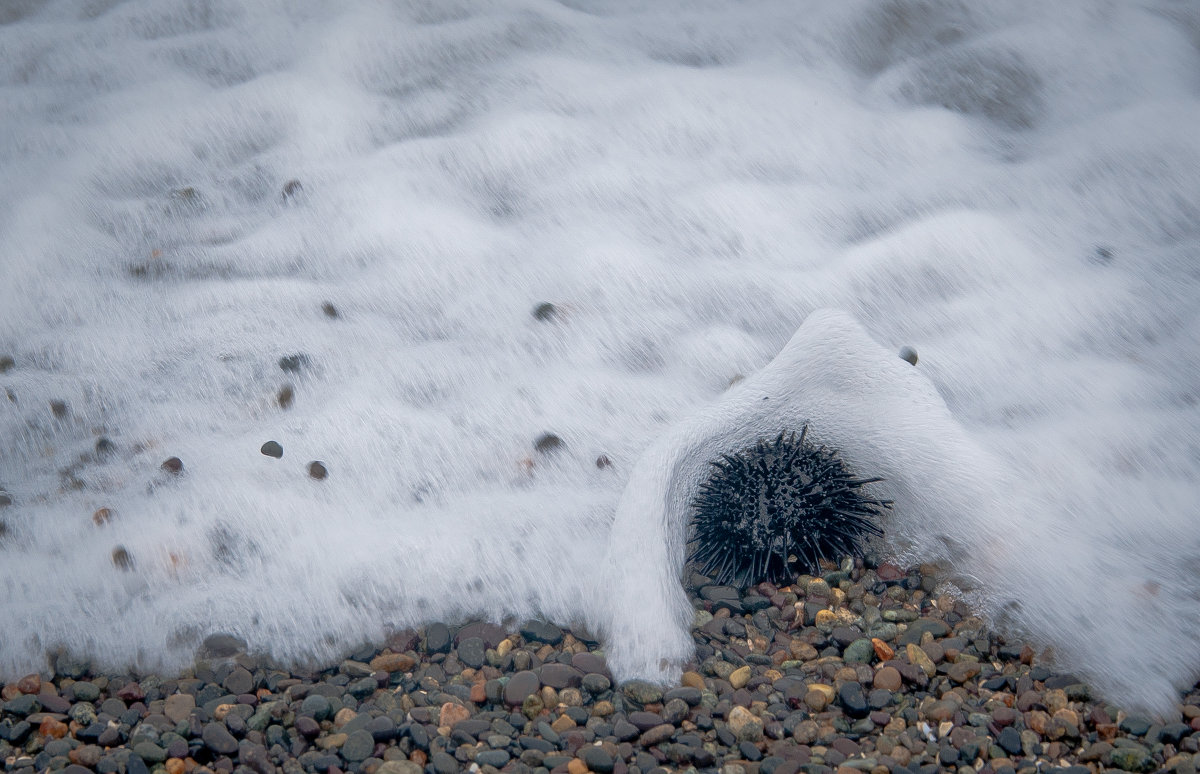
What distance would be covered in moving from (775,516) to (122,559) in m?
1.80

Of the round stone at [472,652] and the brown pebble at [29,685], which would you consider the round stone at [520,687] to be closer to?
the round stone at [472,652]

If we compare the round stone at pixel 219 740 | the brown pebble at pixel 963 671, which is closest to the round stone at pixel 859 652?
the brown pebble at pixel 963 671

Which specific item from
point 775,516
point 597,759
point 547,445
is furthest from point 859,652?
point 547,445

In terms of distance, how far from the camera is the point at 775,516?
221 centimetres

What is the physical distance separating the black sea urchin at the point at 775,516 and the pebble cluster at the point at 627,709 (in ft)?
0.34

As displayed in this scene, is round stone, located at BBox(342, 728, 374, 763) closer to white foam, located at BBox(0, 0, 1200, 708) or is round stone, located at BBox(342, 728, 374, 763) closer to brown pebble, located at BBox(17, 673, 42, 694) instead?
white foam, located at BBox(0, 0, 1200, 708)

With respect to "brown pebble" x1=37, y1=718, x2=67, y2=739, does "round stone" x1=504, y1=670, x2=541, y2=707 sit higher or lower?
higher

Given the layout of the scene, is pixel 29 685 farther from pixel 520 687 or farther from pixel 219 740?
pixel 520 687

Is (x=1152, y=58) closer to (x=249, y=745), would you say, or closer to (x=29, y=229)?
(x=249, y=745)

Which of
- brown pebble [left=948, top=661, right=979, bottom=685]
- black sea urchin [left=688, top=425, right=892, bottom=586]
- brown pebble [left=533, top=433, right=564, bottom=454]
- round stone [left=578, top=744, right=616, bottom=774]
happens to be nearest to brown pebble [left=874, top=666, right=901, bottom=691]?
brown pebble [left=948, top=661, right=979, bottom=685]

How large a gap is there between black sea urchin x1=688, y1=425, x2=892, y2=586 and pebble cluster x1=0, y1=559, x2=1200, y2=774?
4.0 inches

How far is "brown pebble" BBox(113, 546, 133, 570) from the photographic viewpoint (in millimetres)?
2244

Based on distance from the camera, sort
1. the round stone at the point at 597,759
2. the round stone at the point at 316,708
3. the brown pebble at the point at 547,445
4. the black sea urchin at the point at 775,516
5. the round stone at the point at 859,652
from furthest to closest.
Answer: the brown pebble at the point at 547,445, the black sea urchin at the point at 775,516, the round stone at the point at 859,652, the round stone at the point at 316,708, the round stone at the point at 597,759

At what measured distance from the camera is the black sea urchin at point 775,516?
87.1 inches
